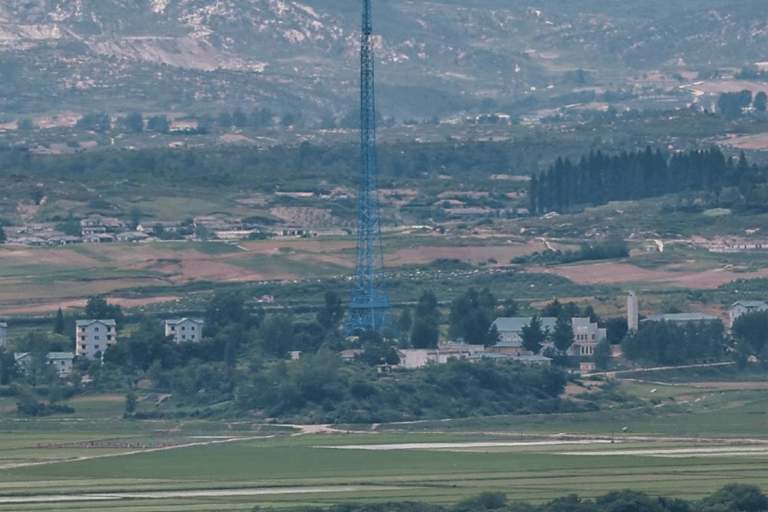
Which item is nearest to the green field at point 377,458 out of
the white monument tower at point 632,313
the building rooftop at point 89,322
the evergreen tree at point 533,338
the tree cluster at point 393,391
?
the tree cluster at point 393,391

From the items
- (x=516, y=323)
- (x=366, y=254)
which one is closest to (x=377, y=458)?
(x=516, y=323)

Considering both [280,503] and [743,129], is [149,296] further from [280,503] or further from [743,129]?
[743,129]

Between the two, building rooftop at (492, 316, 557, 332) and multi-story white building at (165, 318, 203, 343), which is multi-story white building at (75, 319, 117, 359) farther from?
building rooftop at (492, 316, 557, 332)

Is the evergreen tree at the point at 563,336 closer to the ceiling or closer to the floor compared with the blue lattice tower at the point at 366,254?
closer to the floor

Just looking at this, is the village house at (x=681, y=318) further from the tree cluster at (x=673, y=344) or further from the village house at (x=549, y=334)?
the village house at (x=549, y=334)

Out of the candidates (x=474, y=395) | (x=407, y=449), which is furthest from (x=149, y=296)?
(x=407, y=449)

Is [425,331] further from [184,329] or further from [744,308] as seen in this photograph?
[744,308]
